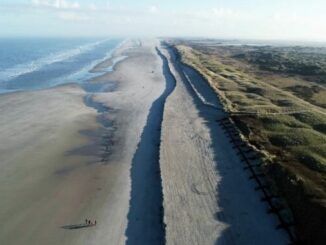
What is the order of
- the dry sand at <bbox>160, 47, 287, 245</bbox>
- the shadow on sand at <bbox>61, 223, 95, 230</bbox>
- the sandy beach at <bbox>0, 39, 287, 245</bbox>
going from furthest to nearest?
the shadow on sand at <bbox>61, 223, 95, 230</bbox> → the sandy beach at <bbox>0, 39, 287, 245</bbox> → the dry sand at <bbox>160, 47, 287, 245</bbox>

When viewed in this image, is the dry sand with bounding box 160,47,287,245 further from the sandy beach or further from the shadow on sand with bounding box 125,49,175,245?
the shadow on sand with bounding box 125,49,175,245

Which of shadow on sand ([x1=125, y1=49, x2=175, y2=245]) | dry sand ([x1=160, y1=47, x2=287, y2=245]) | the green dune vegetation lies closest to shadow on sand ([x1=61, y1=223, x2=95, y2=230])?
shadow on sand ([x1=125, y1=49, x2=175, y2=245])

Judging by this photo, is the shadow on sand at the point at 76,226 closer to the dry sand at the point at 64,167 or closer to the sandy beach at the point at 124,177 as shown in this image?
the sandy beach at the point at 124,177

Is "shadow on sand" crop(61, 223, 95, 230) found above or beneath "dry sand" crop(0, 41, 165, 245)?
above

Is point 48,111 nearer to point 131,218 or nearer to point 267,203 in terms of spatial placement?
point 131,218

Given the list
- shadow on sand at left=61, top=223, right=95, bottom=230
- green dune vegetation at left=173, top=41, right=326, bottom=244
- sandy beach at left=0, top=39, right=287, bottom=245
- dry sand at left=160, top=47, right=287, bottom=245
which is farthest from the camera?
shadow on sand at left=61, top=223, right=95, bottom=230

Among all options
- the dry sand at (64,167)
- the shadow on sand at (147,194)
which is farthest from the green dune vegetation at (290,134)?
the dry sand at (64,167)
